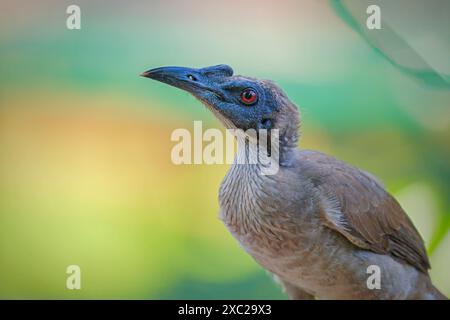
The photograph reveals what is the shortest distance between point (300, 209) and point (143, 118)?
798 mm

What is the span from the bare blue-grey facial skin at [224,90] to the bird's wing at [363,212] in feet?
1.02

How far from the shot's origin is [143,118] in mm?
2279

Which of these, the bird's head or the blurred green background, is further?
the blurred green background

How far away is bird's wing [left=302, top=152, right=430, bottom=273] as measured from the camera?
196cm

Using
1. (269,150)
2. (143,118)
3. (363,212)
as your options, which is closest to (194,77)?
(269,150)

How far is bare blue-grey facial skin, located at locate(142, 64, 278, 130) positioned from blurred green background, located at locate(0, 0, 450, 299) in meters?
0.40

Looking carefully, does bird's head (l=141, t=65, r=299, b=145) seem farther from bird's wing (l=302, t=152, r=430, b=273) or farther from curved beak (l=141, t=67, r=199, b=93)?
bird's wing (l=302, t=152, r=430, b=273)

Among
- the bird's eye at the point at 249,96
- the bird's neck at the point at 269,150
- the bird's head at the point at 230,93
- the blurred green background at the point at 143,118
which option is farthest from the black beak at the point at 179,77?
the blurred green background at the point at 143,118

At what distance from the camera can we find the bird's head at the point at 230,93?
1.79 m

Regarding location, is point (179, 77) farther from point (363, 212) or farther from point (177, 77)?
point (363, 212)

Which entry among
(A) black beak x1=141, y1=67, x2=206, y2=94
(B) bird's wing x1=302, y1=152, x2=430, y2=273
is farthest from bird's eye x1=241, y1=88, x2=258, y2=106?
(B) bird's wing x1=302, y1=152, x2=430, y2=273

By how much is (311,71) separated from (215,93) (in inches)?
23.6

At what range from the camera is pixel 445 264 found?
2400mm
